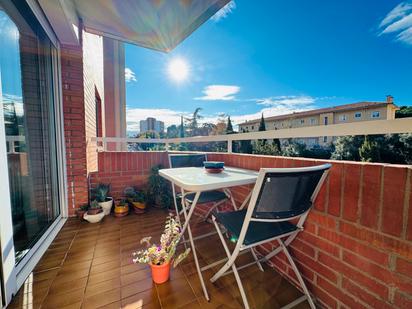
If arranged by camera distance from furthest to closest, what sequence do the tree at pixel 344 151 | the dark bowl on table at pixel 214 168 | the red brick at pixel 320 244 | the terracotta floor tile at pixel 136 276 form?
the tree at pixel 344 151, the dark bowl on table at pixel 214 168, the terracotta floor tile at pixel 136 276, the red brick at pixel 320 244

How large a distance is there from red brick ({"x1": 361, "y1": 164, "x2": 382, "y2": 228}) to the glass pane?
2.31m

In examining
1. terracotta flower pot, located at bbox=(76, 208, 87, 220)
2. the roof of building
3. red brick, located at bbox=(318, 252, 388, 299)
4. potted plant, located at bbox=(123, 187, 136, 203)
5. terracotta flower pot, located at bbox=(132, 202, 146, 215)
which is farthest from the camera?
the roof of building

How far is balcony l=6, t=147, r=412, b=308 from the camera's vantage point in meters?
0.87

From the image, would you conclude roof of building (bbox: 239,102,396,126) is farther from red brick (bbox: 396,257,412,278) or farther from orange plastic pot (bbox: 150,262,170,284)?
orange plastic pot (bbox: 150,262,170,284)

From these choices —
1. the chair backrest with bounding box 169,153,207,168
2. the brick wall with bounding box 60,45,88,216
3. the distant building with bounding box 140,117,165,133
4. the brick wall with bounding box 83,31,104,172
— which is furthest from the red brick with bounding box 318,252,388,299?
the distant building with bounding box 140,117,165,133

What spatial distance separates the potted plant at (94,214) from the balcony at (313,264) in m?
0.39

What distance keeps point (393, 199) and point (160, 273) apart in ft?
4.94

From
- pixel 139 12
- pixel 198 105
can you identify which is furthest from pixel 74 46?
pixel 198 105

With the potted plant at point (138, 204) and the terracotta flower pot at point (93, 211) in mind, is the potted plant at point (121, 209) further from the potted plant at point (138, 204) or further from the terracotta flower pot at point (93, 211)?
the terracotta flower pot at point (93, 211)

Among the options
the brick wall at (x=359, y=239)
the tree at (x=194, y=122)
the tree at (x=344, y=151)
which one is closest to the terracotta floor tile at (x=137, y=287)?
the brick wall at (x=359, y=239)

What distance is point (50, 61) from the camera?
88.7 inches

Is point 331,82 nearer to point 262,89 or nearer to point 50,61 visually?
point 262,89

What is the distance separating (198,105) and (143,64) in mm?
6338

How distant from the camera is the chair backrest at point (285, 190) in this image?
87 centimetres
